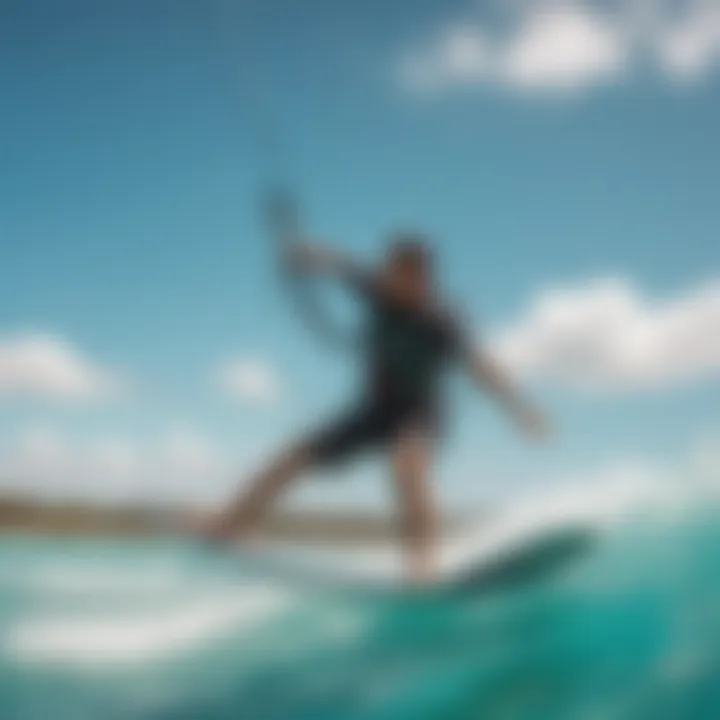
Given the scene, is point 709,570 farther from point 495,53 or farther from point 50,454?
point 50,454

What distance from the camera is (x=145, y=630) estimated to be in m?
1.54

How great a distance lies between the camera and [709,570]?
5.07 feet

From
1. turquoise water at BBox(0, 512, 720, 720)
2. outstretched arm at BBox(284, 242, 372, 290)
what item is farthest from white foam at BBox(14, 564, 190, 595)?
outstretched arm at BBox(284, 242, 372, 290)

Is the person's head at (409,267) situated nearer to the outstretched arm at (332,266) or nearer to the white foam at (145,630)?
the outstretched arm at (332,266)

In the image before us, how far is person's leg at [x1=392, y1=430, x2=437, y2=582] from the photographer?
154cm

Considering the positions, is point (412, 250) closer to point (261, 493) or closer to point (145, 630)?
point (261, 493)

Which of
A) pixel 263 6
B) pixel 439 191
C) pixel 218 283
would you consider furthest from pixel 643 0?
pixel 218 283

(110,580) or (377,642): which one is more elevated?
(110,580)

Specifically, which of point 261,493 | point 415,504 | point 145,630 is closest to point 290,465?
point 261,493

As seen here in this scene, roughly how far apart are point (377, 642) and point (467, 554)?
0.14m

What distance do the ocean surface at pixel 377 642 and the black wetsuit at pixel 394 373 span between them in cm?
18

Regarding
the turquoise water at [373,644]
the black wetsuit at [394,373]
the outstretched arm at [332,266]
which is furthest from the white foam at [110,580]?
the outstretched arm at [332,266]

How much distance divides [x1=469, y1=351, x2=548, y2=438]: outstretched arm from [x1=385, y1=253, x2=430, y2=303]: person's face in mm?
120

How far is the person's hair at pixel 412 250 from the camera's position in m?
1.58
